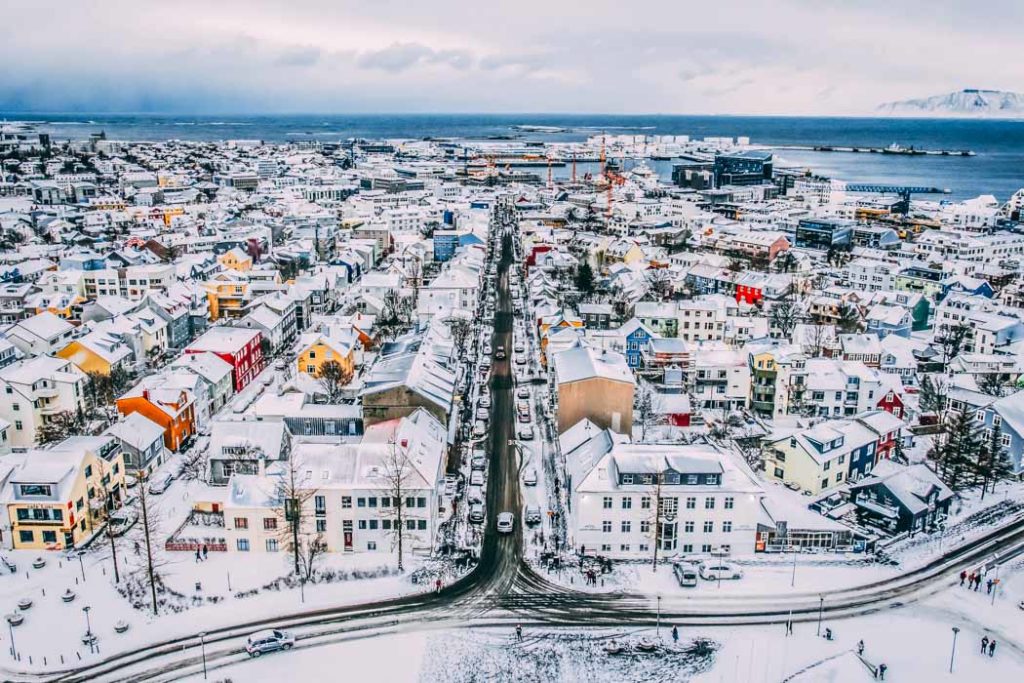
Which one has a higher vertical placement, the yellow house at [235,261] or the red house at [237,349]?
the yellow house at [235,261]

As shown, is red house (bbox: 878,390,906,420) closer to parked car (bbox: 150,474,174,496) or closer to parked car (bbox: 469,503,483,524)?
parked car (bbox: 469,503,483,524)

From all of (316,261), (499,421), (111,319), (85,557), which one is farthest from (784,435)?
(316,261)

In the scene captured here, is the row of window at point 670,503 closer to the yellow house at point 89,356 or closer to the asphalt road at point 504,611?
the asphalt road at point 504,611

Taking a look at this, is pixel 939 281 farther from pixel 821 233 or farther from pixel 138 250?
pixel 138 250

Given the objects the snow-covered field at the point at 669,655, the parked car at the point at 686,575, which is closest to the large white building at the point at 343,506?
the snow-covered field at the point at 669,655

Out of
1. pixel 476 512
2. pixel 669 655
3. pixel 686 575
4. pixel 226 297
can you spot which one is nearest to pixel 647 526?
pixel 686 575

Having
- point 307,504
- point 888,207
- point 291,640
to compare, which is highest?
point 888,207

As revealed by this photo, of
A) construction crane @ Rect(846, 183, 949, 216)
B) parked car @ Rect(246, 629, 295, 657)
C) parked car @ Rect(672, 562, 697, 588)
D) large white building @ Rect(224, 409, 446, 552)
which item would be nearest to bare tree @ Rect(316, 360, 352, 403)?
large white building @ Rect(224, 409, 446, 552)
